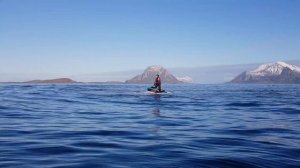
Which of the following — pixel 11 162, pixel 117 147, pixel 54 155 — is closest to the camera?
pixel 11 162

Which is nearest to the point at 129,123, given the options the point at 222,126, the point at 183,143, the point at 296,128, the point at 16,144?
the point at 222,126

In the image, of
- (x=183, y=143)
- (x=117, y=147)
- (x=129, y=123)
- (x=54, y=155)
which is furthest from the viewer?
(x=129, y=123)

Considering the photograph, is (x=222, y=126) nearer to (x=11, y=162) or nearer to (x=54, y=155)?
(x=54, y=155)

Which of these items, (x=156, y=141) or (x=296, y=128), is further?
(x=296, y=128)

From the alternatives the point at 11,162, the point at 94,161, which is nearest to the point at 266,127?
the point at 94,161

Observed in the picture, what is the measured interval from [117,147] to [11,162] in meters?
3.25

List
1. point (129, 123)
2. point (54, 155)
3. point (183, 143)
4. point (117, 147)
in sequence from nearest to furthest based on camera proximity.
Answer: point (54, 155)
point (117, 147)
point (183, 143)
point (129, 123)

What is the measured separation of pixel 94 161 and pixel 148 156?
59.7 inches

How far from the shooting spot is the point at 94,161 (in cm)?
853

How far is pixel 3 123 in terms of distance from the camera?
15.5 m

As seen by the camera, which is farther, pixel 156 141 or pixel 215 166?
pixel 156 141

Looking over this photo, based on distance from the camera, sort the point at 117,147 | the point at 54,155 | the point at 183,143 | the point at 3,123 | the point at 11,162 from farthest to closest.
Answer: the point at 3,123
the point at 183,143
the point at 117,147
the point at 54,155
the point at 11,162

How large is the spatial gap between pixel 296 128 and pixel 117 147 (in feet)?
30.6

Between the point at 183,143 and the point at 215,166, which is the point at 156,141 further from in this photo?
the point at 215,166
